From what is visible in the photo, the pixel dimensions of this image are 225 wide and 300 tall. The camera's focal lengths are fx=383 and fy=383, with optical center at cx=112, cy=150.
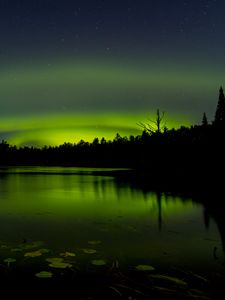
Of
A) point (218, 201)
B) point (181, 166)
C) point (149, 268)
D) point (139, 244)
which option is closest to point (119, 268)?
point (149, 268)

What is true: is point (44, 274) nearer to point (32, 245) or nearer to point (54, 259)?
point (54, 259)

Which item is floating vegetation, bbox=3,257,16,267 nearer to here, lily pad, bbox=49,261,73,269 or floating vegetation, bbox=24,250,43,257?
floating vegetation, bbox=24,250,43,257

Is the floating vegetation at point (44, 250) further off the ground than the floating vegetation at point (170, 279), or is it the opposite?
the floating vegetation at point (44, 250)

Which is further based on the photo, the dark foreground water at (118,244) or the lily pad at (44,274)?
the dark foreground water at (118,244)

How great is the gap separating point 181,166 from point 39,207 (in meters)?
34.8

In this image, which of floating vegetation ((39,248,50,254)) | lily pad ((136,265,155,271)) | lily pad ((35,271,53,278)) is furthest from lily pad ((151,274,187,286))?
floating vegetation ((39,248,50,254))

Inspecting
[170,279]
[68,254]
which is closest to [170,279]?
[170,279]

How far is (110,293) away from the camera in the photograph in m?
6.63

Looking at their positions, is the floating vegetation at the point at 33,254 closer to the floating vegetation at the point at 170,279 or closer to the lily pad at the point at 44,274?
the lily pad at the point at 44,274

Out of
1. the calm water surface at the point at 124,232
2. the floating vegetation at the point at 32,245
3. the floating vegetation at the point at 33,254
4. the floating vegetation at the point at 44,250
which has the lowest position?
the calm water surface at the point at 124,232

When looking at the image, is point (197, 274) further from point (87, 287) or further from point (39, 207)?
point (39, 207)

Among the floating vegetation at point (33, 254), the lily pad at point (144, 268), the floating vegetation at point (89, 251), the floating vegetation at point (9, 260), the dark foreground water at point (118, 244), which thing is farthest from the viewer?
the floating vegetation at point (89, 251)

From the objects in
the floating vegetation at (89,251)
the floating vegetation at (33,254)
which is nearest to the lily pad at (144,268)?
the floating vegetation at (89,251)

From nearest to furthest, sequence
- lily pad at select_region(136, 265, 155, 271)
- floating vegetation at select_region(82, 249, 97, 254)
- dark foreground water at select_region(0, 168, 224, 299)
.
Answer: dark foreground water at select_region(0, 168, 224, 299), lily pad at select_region(136, 265, 155, 271), floating vegetation at select_region(82, 249, 97, 254)
